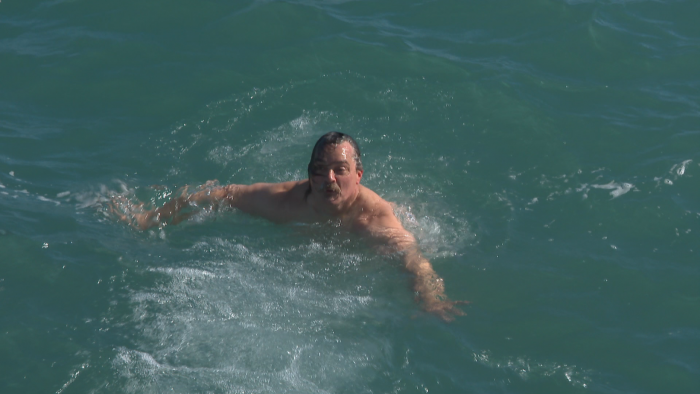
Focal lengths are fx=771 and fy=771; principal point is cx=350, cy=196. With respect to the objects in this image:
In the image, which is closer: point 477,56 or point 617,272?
point 617,272

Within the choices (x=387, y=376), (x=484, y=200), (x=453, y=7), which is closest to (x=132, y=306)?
(x=387, y=376)

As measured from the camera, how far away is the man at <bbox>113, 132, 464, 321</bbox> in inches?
251

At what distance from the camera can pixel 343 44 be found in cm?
980

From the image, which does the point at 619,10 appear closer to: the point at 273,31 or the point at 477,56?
the point at 477,56

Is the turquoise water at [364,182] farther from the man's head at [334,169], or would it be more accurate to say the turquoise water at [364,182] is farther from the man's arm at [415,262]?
the man's head at [334,169]

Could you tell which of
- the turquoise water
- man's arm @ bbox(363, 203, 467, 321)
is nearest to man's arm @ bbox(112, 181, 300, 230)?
the turquoise water

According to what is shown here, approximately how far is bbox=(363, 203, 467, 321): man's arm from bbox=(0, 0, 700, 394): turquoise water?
4.7 inches

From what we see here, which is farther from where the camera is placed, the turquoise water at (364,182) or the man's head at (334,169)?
the man's head at (334,169)

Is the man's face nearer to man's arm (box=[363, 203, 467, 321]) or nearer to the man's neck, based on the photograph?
the man's neck

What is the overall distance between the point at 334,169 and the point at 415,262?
1.04 m

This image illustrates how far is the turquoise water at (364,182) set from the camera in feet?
18.3

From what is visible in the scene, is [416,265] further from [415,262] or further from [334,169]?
[334,169]

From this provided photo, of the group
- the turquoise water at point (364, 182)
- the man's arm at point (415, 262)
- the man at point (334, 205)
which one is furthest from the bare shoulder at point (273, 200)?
the man's arm at point (415, 262)

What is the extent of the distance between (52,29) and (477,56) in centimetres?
554
